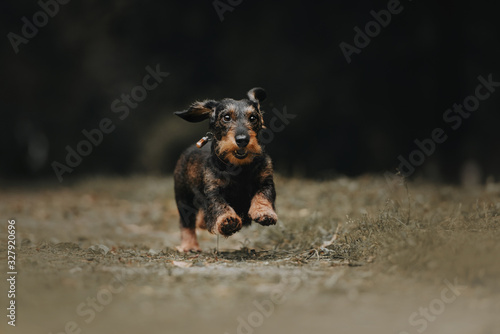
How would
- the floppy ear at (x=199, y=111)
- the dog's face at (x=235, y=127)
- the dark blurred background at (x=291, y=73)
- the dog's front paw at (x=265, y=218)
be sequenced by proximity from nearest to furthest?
1. the dog's front paw at (x=265, y=218)
2. the dog's face at (x=235, y=127)
3. the floppy ear at (x=199, y=111)
4. the dark blurred background at (x=291, y=73)

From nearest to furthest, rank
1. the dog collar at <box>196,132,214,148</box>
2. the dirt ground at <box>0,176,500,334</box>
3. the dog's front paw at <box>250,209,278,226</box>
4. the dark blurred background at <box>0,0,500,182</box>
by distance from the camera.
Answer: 1. the dirt ground at <box>0,176,500,334</box>
2. the dog's front paw at <box>250,209,278,226</box>
3. the dog collar at <box>196,132,214,148</box>
4. the dark blurred background at <box>0,0,500,182</box>

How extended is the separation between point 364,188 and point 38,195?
7.30 metres

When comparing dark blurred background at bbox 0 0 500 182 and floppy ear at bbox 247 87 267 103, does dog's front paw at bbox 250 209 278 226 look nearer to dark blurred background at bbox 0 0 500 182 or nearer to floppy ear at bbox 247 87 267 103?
floppy ear at bbox 247 87 267 103

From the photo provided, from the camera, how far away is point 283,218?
770cm

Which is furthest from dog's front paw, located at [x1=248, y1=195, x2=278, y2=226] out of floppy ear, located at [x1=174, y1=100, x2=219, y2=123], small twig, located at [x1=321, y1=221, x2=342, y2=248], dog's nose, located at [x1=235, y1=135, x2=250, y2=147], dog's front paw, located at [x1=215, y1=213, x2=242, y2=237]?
floppy ear, located at [x1=174, y1=100, x2=219, y2=123]

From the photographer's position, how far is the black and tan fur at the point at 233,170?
5.43m

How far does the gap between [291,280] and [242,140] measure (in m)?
1.40

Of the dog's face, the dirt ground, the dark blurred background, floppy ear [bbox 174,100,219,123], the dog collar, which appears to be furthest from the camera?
the dark blurred background

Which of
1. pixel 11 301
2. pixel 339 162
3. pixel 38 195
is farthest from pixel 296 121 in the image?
pixel 11 301

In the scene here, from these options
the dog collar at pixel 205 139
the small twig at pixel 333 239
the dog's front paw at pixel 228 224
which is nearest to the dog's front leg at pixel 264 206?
the dog's front paw at pixel 228 224

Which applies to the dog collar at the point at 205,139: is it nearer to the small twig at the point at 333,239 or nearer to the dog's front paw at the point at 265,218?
the dog's front paw at the point at 265,218

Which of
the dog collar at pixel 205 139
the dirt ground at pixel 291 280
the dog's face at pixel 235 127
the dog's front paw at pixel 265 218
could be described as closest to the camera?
the dirt ground at pixel 291 280

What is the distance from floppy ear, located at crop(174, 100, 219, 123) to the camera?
20.0 ft

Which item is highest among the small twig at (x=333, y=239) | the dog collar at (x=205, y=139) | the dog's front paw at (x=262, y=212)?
the dog collar at (x=205, y=139)
